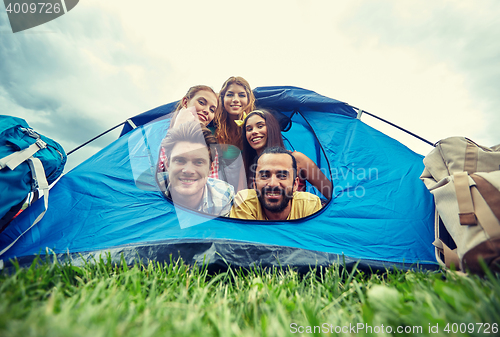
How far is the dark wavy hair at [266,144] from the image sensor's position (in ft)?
6.24

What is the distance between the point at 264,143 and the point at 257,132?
0.38 ft

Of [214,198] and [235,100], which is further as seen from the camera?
[235,100]

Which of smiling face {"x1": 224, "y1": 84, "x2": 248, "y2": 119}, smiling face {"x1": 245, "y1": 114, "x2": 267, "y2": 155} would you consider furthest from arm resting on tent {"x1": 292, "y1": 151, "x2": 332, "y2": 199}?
smiling face {"x1": 224, "y1": 84, "x2": 248, "y2": 119}

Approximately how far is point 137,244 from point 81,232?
1.19ft

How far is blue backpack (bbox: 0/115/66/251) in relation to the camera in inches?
35.0

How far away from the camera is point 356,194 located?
4.44ft

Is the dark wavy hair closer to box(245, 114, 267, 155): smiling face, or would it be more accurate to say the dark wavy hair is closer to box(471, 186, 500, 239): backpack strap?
box(245, 114, 267, 155): smiling face

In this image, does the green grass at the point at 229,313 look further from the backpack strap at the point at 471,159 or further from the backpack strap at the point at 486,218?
the backpack strap at the point at 471,159

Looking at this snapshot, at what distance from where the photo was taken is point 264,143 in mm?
1916

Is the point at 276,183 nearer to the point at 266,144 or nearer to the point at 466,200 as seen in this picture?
the point at 266,144

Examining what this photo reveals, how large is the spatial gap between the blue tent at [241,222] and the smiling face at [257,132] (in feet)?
1.75

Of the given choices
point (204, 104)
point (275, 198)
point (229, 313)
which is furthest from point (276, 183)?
point (204, 104)

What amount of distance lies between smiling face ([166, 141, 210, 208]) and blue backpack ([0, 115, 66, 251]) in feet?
2.01

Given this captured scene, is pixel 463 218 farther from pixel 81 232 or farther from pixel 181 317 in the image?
pixel 81 232
